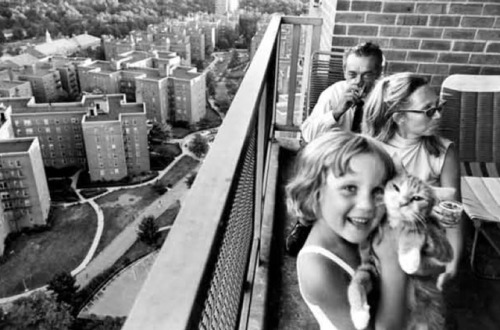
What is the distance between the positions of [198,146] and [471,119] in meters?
23.4

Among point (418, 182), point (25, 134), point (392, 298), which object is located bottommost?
point (25, 134)

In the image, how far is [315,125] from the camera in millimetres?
1808

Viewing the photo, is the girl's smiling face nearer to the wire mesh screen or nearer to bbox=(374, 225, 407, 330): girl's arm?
bbox=(374, 225, 407, 330): girl's arm

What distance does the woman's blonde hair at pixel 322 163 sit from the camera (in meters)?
1.07

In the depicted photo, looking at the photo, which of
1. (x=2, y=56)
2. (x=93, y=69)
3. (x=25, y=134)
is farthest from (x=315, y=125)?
(x=2, y=56)

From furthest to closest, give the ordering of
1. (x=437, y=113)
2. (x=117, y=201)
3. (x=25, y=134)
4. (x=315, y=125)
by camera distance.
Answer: (x=25, y=134) < (x=117, y=201) < (x=315, y=125) < (x=437, y=113)

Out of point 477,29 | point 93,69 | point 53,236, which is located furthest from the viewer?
point 93,69

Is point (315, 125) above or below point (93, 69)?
above

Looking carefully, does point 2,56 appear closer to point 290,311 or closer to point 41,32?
point 41,32

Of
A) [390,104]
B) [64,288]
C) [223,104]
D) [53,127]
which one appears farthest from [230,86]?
[390,104]

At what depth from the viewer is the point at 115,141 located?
2272 centimetres

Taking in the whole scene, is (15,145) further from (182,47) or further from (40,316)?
(182,47)

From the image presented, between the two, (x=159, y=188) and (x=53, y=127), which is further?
(x=53, y=127)

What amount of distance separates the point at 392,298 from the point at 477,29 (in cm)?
231
